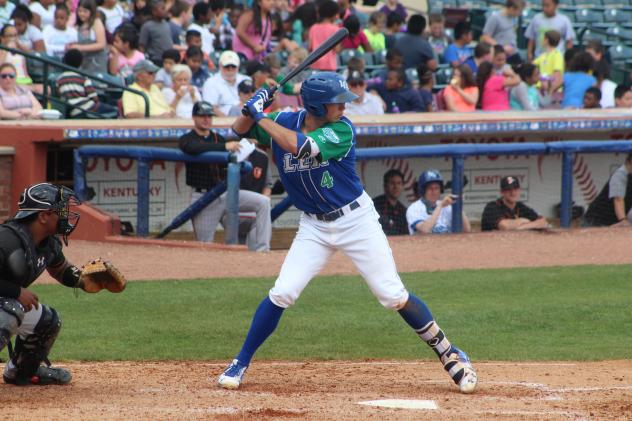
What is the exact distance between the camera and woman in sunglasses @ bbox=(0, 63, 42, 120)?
11609 millimetres

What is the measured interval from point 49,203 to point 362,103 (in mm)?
7824

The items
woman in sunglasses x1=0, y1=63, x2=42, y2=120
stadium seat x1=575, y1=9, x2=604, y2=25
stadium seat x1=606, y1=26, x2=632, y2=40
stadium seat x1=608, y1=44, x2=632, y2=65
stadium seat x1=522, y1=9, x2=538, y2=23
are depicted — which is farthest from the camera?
stadium seat x1=575, y1=9, x2=604, y2=25

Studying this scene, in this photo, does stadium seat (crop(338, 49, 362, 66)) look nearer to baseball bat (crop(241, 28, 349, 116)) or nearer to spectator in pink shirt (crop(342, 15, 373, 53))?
spectator in pink shirt (crop(342, 15, 373, 53))

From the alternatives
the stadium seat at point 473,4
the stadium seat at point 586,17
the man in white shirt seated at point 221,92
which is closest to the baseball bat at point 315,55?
the man in white shirt seated at point 221,92

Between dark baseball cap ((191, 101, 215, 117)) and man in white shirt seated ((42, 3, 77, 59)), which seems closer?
dark baseball cap ((191, 101, 215, 117))

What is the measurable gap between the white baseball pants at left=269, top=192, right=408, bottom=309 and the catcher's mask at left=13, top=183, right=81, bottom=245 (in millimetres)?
1154

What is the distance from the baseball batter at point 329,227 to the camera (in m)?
6.01

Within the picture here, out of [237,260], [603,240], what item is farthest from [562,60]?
[237,260]

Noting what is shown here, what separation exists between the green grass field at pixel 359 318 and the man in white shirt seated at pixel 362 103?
319 centimetres

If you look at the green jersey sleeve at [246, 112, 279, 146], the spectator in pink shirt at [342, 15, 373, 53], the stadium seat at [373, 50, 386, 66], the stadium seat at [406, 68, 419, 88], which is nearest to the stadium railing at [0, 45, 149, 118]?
the spectator in pink shirt at [342, 15, 373, 53]

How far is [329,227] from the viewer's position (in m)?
6.09

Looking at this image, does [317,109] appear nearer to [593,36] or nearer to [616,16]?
[593,36]

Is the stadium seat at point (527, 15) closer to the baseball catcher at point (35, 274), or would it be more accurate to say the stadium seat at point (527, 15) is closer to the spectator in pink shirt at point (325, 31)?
the spectator in pink shirt at point (325, 31)

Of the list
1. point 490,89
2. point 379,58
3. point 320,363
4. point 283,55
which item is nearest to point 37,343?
point 320,363
